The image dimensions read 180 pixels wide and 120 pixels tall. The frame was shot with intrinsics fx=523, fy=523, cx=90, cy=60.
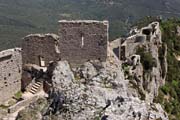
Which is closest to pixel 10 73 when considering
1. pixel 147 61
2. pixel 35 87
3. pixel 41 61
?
pixel 35 87

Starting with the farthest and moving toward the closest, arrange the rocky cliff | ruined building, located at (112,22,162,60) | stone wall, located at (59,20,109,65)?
ruined building, located at (112,22,162,60), stone wall, located at (59,20,109,65), the rocky cliff

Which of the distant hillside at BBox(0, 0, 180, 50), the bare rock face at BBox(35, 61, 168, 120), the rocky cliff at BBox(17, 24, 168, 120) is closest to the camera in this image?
the bare rock face at BBox(35, 61, 168, 120)

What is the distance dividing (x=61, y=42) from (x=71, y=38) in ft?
1.89

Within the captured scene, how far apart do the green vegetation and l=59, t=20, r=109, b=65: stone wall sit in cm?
1324

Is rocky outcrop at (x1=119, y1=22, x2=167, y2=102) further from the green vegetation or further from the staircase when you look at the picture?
the staircase

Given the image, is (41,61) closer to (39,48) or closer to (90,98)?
(39,48)

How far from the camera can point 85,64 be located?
85.2 feet

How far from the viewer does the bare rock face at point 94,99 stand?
21281 mm

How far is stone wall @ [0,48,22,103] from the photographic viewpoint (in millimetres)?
27547

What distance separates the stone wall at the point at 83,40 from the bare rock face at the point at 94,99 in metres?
0.55

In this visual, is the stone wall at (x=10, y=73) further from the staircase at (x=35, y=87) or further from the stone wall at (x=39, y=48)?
the staircase at (x=35, y=87)

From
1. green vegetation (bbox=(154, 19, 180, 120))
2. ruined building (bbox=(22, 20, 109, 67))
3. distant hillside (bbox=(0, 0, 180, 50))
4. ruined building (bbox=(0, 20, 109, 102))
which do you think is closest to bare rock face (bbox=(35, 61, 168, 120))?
ruined building (bbox=(22, 20, 109, 67))

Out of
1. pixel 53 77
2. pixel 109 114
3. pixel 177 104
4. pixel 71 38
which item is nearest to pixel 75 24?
pixel 71 38

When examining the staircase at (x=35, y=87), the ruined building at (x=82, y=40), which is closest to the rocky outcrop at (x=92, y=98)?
the ruined building at (x=82, y=40)
